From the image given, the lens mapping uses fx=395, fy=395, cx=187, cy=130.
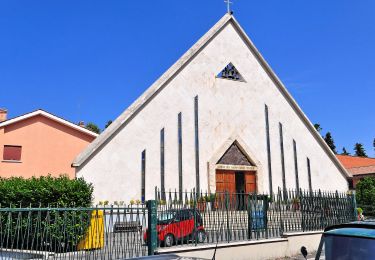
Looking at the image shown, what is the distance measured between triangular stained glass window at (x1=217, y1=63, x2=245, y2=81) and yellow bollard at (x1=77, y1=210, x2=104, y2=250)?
17120 millimetres

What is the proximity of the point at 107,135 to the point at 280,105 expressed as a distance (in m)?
13.2

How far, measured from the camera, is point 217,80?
25.5m

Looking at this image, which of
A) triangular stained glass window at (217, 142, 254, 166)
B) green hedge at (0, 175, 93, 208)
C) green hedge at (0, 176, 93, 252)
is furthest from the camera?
triangular stained glass window at (217, 142, 254, 166)

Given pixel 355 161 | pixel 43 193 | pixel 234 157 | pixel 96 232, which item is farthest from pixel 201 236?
pixel 355 161

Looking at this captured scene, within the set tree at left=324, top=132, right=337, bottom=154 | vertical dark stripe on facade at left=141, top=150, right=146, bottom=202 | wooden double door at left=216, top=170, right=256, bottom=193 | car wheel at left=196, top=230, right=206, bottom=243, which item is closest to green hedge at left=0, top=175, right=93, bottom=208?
vertical dark stripe on facade at left=141, top=150, right=146, bottom=202

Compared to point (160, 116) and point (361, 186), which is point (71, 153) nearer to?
point (160, 116)

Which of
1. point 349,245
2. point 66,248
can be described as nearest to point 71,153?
point 66,248

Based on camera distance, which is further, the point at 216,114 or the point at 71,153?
the point at 71,153

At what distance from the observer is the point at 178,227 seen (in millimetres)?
11234

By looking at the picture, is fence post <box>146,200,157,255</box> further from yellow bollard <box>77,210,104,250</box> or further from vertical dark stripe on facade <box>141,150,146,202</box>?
vertical dark stripe on facade <box>141,150,146,202</box>

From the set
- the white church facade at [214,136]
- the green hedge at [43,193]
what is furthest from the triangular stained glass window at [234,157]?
the green hedge at [43,193]

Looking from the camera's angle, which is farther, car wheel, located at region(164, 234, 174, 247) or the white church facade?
the white church facade

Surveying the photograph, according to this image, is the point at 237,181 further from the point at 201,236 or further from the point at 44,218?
the point at 44,218

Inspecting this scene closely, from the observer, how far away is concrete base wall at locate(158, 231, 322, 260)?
11.1 metres
